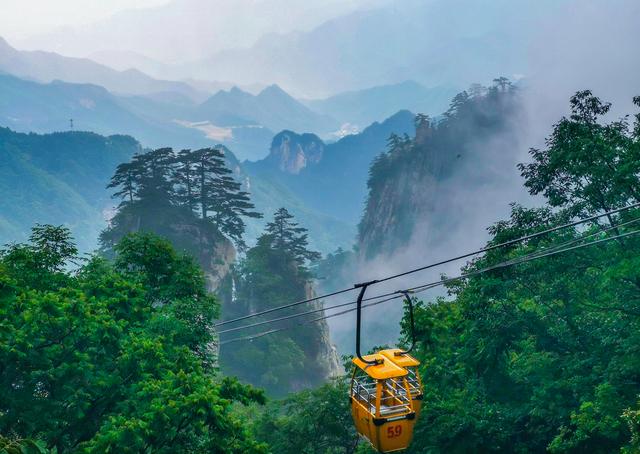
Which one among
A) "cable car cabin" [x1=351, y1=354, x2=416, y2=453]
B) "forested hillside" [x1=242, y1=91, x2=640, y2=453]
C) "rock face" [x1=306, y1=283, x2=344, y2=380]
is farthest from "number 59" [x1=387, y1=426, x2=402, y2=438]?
"rock face" [x1=306, y1=283, x2=344, y2=380]

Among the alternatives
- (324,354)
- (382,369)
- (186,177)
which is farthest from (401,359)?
(324,354)

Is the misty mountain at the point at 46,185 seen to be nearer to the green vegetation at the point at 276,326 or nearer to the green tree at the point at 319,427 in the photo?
the green vegetation at the point at 276,326

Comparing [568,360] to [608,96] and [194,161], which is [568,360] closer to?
[194,161]

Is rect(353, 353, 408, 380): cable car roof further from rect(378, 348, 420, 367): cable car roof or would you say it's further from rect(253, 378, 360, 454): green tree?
rect(253, 378, 360, 454): green tree

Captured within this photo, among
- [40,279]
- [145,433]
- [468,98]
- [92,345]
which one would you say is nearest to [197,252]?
[40,279]

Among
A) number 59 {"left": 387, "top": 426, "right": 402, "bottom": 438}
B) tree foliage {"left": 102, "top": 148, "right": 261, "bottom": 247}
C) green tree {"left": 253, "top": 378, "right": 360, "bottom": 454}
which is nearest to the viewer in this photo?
number 59 {"left": 387, "top": 426, "right": 402, "bottom": 438}

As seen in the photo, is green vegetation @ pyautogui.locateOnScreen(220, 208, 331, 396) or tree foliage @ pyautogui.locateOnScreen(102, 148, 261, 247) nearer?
green vegetation @ pyautogui.locateOnScreen(220, 208, 331, 396)

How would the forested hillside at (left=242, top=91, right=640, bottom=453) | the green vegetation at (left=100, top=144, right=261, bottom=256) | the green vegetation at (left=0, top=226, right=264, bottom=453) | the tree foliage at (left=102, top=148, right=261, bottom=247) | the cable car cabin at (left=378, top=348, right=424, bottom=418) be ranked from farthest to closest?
the tree foliage at (left=102, top=148, right=261, bottom=247) → the green vegetation at (left=100, top=144, right=261, bottom=256) → the forested hillside at (left=242, top=91, right=640, bottom=453) → the green vegetation at (left=0, top=226, right=264, bottom=453) → the cable car cabin at (left=378, top=348, right=424, bottom=418)

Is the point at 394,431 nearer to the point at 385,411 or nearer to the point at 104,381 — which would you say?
the point at 385,411
